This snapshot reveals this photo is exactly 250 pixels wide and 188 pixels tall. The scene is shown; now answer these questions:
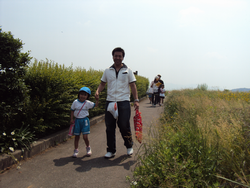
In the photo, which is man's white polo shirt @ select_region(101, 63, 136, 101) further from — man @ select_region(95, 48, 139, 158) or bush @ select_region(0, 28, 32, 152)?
bush @ select_region(0, 28, 32, 152)

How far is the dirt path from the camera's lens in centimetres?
321

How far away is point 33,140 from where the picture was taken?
15.3ft

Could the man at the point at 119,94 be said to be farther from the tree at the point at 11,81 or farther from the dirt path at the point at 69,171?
the tree at the point at 11,81

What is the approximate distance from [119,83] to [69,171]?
2.02 meters

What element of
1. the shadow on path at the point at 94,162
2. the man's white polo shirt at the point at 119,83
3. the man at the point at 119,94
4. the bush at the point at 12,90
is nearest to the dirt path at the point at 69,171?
the shadow on path at the point at 94,162

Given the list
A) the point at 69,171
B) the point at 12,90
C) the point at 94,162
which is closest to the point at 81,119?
the point at 94,162

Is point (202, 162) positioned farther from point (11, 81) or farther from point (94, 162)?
point (11, 81)

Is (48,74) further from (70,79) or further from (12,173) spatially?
(12,173)

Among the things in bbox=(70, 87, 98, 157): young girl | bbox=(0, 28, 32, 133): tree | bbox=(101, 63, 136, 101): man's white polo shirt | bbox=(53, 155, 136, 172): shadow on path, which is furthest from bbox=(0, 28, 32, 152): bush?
bbox=(101, 63, 136, 101): man's white polo shirt

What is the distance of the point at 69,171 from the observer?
3676 mm

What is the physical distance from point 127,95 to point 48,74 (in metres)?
2.40

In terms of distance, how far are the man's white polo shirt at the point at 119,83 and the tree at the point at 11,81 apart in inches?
81.1

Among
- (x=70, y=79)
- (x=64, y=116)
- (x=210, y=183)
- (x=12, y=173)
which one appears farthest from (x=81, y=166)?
(x=70, y=79)

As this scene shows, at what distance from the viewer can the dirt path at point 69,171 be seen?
3.21m
